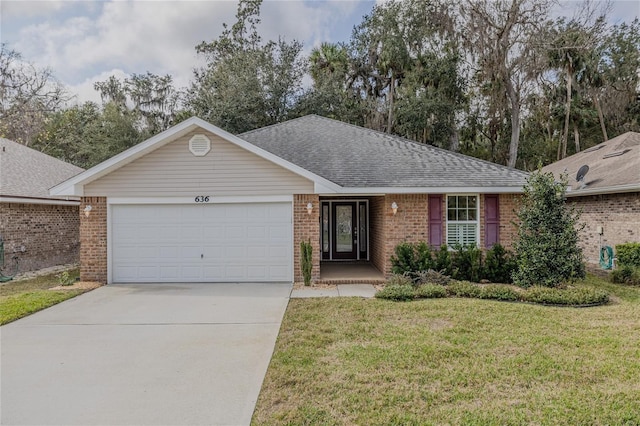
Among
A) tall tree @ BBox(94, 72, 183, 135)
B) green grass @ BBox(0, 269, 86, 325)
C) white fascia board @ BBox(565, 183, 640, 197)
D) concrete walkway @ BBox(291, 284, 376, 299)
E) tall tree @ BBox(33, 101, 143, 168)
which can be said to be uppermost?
tall tree @ BBox(94, 72, 183, 135)

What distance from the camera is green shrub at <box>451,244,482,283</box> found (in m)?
9.91

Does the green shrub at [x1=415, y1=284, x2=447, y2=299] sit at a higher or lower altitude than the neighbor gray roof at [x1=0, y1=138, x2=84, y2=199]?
lower

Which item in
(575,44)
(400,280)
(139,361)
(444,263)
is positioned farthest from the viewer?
(575,44)

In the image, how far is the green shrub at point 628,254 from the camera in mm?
10086

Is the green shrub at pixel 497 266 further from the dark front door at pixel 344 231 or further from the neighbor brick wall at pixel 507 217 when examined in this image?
the dark front door at pixel 344 231

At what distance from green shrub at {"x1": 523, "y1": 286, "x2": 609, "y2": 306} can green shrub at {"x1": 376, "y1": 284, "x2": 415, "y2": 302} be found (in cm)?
233

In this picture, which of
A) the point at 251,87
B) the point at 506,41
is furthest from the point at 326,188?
the point at 506,41

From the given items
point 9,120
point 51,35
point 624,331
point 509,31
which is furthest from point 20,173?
point 509,31

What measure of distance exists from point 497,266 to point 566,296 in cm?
221

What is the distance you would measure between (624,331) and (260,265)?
7.78 metres

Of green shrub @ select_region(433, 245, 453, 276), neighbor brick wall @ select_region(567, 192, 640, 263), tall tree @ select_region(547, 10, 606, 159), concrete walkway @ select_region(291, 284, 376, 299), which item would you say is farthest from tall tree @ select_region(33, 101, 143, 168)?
tall tree @ select_region(547, 10, 606, 159)

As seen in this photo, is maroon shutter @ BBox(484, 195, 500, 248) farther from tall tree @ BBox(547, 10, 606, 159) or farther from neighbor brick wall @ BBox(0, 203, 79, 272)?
tall tree @ BBox(547, 10, 606, 159)

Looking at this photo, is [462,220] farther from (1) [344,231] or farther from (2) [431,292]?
(1) [344,231]

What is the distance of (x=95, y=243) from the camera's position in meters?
10.4
